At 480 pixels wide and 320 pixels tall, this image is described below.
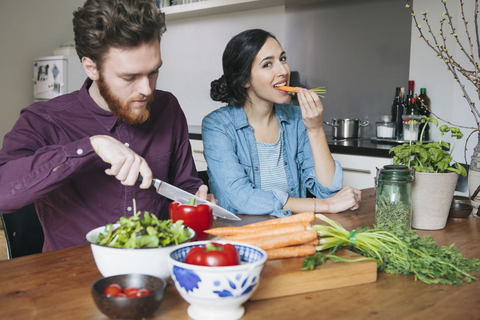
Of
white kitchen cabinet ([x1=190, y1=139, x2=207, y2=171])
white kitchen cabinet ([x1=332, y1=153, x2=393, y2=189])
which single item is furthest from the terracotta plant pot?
white kitchen cabinet ([x1=190, y1=139, x2=207, y2=171])

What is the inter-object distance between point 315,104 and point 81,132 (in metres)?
0.98

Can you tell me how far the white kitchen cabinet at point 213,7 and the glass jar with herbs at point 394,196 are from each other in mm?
2777

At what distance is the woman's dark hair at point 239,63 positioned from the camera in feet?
6.86

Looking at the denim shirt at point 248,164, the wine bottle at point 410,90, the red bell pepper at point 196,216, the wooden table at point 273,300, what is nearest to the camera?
the wooden table at point 273,300

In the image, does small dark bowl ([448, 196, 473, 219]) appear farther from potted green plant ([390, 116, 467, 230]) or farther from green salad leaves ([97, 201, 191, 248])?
green salad leaves ([97, 201, 191, 248])

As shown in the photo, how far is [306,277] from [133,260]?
13.5 inches

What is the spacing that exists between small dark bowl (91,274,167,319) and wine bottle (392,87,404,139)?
2773 mm

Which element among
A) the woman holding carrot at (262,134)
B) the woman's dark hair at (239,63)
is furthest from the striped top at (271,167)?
the woman's dark hair at (239,63)

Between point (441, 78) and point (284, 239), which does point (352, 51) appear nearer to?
point (441, 78)

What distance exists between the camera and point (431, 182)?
1.32 meters

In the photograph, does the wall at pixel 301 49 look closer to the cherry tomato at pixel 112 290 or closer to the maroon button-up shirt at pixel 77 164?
the maroon button-up shirt at pixel 77 164

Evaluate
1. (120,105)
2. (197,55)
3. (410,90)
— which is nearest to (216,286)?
(120,105)

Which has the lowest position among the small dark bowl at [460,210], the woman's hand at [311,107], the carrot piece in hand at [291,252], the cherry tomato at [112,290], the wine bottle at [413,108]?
the small dark bowl at [460,210]

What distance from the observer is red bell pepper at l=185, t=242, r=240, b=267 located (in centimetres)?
74
